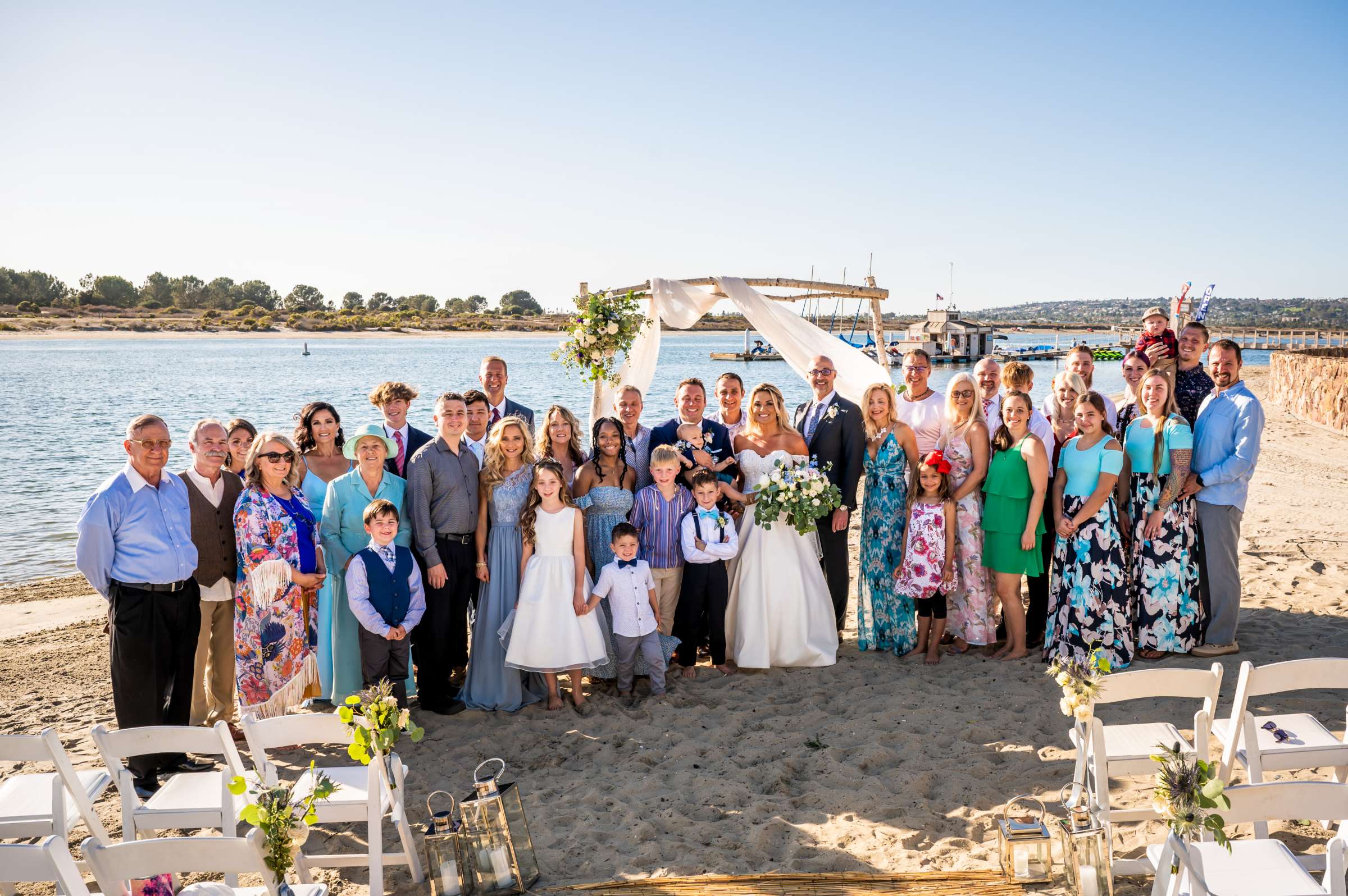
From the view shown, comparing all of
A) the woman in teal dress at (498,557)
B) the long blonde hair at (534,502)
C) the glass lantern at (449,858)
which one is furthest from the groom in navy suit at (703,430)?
the glass lantern at (449,858)

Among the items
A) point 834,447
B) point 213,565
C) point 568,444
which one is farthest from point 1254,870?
point 213,565

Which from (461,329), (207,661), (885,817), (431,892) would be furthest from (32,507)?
(461,329)

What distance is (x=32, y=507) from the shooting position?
1471cm

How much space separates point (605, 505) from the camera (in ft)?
19.6

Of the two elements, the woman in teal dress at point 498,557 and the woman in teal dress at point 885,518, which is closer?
the woman in teal dress at point 498,557

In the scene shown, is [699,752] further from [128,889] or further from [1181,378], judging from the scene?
[1181,378]

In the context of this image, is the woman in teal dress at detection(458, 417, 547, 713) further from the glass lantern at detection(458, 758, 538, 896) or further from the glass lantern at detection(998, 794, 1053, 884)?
the glass lantern at detection(998, 794, 1053, 884)

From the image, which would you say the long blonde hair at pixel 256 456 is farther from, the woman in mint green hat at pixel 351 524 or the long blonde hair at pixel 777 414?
the long blonde hair at pixel 777 414

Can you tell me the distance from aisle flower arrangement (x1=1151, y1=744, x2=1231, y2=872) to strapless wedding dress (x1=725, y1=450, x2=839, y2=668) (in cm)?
371

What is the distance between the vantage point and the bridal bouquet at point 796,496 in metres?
5.93

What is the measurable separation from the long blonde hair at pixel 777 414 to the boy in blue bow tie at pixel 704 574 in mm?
619

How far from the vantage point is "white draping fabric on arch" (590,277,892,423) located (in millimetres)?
8938

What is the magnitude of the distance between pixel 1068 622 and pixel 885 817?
255 centimetres

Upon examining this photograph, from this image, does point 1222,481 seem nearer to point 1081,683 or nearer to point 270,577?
Answer: point 1081,683
